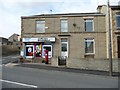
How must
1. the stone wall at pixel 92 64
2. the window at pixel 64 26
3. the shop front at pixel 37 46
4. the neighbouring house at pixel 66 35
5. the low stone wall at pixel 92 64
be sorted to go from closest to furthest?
the stone wall at pixel 92 64, the low stone wall at pixel 92 64, the neighbouring house at pixel 66 35, the shop front at pixel 37 46, the window at pixel 64 26

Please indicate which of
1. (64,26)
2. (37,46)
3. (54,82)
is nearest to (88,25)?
(64,26)

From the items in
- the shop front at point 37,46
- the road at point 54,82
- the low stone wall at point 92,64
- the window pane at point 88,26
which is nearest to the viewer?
the road at point 54,82

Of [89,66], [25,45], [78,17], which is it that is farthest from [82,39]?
[89,66]

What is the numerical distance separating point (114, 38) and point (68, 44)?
6.45m

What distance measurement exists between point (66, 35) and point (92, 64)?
1192 centimetres

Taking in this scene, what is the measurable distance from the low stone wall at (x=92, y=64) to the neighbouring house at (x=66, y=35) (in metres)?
9.47

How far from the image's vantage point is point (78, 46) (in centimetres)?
3288

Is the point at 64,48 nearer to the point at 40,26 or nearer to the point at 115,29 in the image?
the point at 40,26

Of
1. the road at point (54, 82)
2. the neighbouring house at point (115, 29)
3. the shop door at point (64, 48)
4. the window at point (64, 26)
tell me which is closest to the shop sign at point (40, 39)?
the shop door at point (64, 48)

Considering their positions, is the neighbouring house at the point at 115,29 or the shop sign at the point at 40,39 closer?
the neighbouring house at the point at 115,29

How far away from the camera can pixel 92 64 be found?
2194 centimetres

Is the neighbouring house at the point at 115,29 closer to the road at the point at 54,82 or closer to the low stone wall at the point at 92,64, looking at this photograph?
the low stone wall at the point at 92,64

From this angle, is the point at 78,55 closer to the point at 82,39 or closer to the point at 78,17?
the point at 82,39

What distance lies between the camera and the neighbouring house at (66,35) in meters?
32.9
